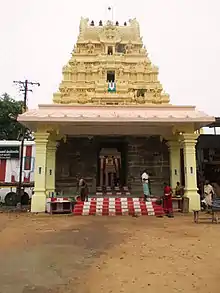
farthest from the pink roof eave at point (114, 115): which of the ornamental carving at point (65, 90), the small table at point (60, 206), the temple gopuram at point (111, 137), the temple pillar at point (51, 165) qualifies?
the ornamental carving at point (65, 90)

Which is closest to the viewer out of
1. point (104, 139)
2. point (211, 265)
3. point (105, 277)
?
point (105, 277)

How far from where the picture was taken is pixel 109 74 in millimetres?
21219

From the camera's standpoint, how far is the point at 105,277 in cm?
364

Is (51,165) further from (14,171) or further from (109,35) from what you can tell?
(109,35)

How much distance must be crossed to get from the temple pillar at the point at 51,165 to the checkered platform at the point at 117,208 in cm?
195

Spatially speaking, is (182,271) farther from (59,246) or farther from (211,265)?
(59,246)

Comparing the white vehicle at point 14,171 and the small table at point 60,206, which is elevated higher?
the white vehicle at point 14,171

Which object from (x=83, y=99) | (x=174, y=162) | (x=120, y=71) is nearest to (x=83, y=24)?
(x=120, y=71)

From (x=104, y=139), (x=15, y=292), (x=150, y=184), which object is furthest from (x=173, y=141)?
(x=15, y=292)

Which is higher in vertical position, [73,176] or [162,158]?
[162,158]

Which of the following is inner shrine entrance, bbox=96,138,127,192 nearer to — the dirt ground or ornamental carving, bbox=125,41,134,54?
the dirt ground

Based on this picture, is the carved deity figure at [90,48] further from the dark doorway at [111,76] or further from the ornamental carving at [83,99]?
the ornamental carving at [83,99]

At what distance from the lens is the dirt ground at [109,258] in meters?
3.38

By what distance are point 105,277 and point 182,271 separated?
1056 millimetres
